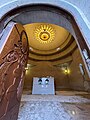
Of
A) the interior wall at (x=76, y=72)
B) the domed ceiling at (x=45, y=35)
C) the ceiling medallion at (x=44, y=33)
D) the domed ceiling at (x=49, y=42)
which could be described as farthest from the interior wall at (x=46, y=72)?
the ceiling medallion at (x=44, y=33)

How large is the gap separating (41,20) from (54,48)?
14.5ft

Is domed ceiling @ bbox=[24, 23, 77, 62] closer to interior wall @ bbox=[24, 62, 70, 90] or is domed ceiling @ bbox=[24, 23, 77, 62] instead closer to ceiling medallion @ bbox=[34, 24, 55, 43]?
ceiling medallion @ bbox=[34, 24, 55, 43]

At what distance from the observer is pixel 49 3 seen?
4.68 ft

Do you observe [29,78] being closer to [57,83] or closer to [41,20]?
[57,83]

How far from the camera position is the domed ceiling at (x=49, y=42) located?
16.1 feet

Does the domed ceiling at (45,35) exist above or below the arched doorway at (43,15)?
above

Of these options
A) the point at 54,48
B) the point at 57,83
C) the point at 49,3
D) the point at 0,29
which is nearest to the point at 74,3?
the point at 49,3

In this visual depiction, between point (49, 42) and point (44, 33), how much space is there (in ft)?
2.04

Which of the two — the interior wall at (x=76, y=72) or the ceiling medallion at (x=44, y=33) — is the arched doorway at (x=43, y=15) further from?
the ceiling medallion at (x=44, y=33)

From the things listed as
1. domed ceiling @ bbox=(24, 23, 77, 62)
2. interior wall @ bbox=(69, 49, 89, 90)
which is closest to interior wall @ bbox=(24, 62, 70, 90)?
domed ceiling @ bbox=(24, 23, 77, 62)

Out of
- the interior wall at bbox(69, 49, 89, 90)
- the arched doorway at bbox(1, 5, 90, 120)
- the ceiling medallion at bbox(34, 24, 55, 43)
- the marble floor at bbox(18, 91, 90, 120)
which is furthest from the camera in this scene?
the ceiling medallion at bbox(34, 24, 55, 43)

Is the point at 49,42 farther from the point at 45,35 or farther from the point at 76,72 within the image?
the point at 76,72

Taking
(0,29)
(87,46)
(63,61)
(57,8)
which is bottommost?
(87,46)

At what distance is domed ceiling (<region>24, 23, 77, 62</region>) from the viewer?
491 centimetres
